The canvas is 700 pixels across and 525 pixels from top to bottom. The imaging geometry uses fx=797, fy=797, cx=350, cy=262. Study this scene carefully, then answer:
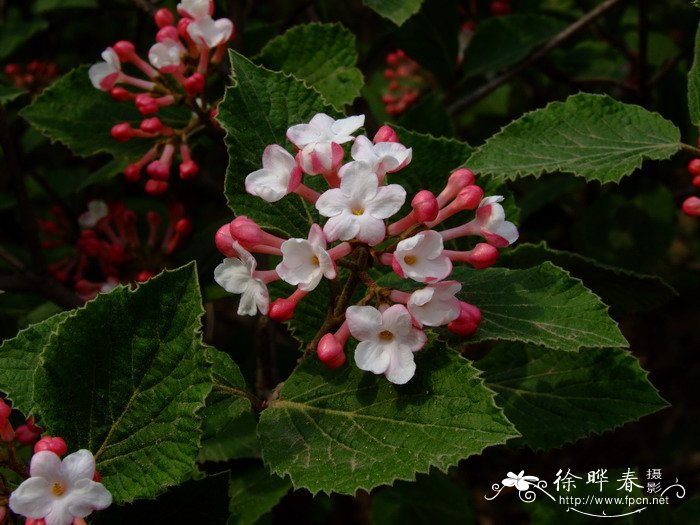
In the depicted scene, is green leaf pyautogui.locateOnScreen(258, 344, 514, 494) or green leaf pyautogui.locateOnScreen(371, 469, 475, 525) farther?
green leaf pyautogui.locateOnScreen(371, 469, 475, 525)

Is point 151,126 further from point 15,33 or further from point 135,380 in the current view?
point 15,33

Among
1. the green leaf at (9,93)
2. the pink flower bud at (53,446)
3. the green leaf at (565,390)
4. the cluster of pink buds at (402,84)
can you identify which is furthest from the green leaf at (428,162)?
the cluster of pink buds at (402,84)

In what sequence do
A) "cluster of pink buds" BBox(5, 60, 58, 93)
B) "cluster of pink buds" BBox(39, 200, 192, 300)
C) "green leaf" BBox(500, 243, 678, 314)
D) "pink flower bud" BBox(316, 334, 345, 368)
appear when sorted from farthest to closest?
"cluster of pink buds" BBox(5, 60, 58, 93) < "cluster of pink buds" BBox(39, 200, 192, 300) < "green leaf" BBox(500, 243, 678, 314) < "pink flower bud" BBox(316, 334, 345, 368)

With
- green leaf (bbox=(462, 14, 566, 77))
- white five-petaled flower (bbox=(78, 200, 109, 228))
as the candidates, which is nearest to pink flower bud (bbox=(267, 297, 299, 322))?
white five-petaled flower (bbox=(78, 200, 109, 228))

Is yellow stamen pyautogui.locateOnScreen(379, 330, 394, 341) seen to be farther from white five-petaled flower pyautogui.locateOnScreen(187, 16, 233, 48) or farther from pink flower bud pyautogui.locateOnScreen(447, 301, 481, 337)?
white five-petaled flower pyautogui.locateOnScreen(187, 16, 233, 48)

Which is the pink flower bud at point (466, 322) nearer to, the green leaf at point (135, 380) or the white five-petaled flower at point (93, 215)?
the green leaf at point (135, 380)

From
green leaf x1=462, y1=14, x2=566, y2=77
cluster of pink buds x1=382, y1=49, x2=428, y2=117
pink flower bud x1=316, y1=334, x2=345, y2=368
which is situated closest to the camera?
pink flower bud x1=316, y1=334, x2=345, y2=368
